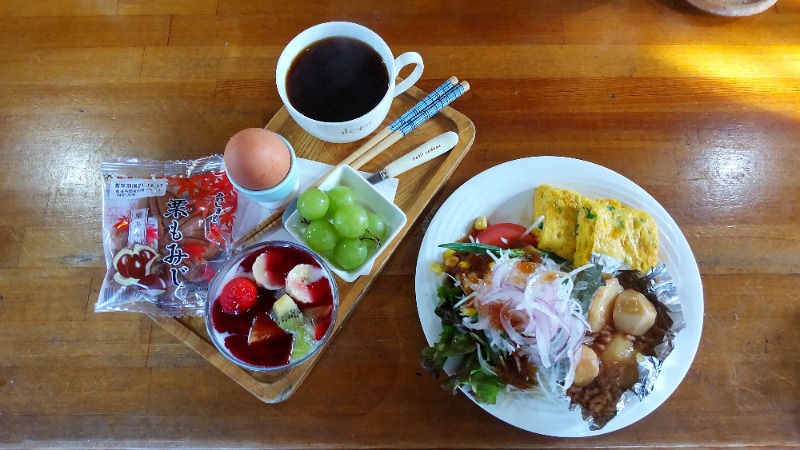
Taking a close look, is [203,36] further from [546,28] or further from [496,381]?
[496,381]

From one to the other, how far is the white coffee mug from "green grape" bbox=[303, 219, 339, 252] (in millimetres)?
228

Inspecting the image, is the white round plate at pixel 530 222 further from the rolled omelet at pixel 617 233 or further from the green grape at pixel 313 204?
the green grape at pixel 313 204

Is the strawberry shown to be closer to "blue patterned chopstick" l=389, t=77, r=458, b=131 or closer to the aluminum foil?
"blue patterned chopstick" l=389, t=77, r=458, b=131

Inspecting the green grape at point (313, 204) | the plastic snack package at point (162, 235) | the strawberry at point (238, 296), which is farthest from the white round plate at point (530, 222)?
the plastic snack package at point (162, 235)

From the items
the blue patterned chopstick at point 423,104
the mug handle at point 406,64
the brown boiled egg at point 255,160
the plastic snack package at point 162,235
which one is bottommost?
the plastic snack package at point 162,235

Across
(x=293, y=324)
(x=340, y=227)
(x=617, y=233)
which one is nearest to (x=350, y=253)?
(x=340, y=227)

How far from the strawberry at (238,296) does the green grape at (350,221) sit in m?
0.23

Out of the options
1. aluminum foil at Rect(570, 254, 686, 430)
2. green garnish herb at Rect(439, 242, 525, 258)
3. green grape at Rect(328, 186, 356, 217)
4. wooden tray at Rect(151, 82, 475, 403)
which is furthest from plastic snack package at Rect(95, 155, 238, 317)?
aluminum foil at Rect(570, 254, 686, 430)

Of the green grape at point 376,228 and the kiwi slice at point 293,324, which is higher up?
the green grape at point 376,228

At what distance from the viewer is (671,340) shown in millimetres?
1144

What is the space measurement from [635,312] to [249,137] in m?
0.94

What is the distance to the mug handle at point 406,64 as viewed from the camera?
1229 millimetres

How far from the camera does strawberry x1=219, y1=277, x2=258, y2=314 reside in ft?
3.67

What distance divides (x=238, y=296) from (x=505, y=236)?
0.65 m
